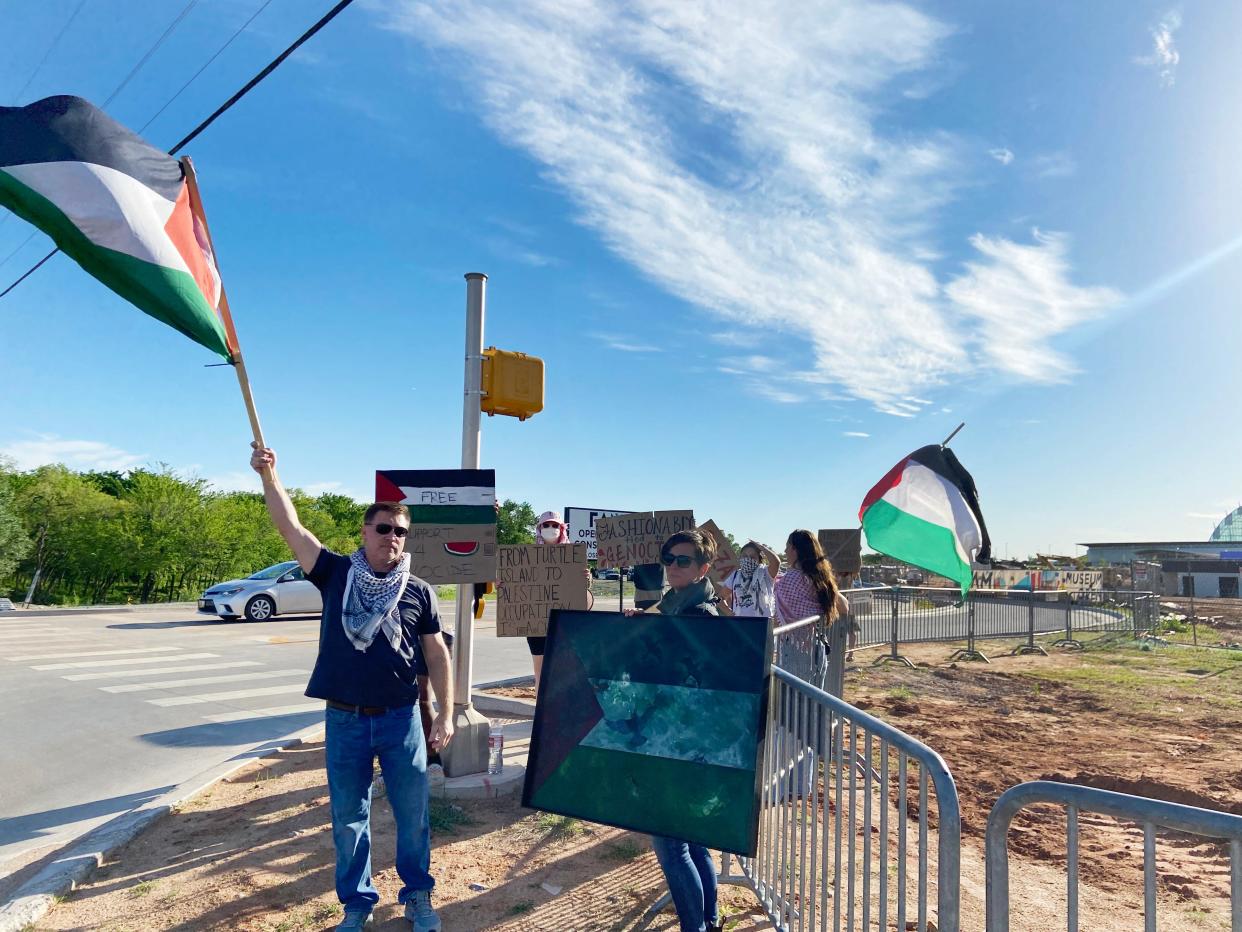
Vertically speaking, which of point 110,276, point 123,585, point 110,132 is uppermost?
point 110,132

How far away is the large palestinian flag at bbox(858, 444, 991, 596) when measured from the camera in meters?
7.47

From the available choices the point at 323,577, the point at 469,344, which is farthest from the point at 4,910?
the point at 469,344

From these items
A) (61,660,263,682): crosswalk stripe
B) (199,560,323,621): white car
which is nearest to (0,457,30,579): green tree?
(199,560,323,621): white car

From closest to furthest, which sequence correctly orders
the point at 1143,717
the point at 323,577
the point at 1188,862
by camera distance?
the point at 323,577 < the point at 1188,862 < the point at 1143,717

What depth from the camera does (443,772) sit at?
18.3 feet

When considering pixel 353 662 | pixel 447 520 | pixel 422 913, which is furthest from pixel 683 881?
pixel 447 520

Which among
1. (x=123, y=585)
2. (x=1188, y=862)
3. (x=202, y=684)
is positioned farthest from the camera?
(x=123, y=585)

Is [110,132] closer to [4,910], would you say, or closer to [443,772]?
[4,910]

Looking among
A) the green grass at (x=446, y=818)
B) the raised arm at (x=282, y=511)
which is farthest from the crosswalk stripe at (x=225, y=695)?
the raised arm at (x=282, y=511)

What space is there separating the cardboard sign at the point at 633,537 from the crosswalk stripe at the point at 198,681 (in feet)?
23.8

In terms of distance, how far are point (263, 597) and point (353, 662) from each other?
1815 centimetres

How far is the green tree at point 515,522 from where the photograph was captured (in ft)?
175

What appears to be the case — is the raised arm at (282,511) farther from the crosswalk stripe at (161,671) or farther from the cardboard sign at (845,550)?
the crosswalk stripe at (161,671)

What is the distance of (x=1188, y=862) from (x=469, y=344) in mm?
5999
